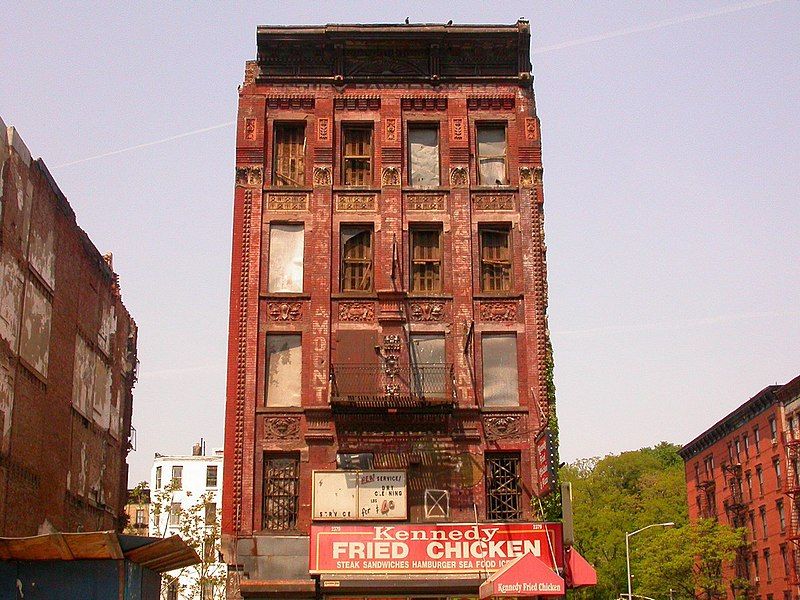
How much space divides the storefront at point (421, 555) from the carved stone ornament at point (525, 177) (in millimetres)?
11514

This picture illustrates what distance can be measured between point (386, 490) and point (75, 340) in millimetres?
13032

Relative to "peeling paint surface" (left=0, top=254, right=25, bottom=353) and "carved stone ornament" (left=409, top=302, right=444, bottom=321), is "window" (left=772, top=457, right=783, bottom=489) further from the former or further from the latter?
"peeling paint surface" (left=0, top=254, right=25, bottom=353)

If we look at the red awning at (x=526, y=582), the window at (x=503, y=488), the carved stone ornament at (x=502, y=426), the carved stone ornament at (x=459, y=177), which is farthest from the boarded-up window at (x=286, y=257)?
the red awning at (x=526, y=582)

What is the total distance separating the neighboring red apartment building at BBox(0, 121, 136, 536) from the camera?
29406 millimetres

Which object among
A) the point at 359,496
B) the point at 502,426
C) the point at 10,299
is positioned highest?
the point at 10,299

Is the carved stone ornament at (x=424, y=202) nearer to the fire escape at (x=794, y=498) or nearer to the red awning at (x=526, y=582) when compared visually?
the red awning at (x=526, y=582)

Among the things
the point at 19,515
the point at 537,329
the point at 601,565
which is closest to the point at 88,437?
the point at 19,515

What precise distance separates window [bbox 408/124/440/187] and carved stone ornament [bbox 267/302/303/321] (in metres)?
6.02

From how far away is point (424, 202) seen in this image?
115 ft

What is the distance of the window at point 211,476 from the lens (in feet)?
329

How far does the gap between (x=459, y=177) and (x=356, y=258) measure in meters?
4.56

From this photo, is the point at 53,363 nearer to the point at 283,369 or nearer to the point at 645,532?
the point at 283,369

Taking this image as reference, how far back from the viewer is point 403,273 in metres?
34.3

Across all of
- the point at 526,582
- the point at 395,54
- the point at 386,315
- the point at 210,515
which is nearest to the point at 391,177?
the point at 395,54
